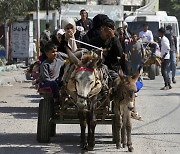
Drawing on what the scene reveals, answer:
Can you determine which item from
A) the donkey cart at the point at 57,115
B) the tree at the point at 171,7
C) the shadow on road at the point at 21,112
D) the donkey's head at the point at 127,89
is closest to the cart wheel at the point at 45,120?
the donkey cart at the point at 57,115

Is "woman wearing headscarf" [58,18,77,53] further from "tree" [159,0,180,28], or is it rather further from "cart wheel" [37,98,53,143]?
"tree" [159,0,180,28]

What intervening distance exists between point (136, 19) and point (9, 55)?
6.71 meters

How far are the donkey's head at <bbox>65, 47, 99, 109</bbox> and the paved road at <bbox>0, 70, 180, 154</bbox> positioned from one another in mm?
1116

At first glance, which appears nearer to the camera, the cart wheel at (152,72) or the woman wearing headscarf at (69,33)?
the woman wearing headscarf at (69,33)

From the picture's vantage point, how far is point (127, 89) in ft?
31.1

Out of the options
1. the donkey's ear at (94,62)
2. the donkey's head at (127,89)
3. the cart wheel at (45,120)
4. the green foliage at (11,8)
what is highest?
the green foliage at (11,8)

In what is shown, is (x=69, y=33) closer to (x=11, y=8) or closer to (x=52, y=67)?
(x=52, y=67)

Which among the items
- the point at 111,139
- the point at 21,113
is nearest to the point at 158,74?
the point at 21,113

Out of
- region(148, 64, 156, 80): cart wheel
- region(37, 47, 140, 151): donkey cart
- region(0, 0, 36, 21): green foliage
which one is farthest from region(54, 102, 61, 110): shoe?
region(0, 0, 36, 21): green foliage

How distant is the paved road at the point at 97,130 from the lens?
9.96m

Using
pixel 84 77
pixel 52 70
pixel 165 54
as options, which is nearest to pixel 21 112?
pixel 52 70

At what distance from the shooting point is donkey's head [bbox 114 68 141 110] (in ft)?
30.9

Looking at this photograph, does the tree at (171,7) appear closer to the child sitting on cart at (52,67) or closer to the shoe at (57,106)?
the child sitting on cart at (52,67)

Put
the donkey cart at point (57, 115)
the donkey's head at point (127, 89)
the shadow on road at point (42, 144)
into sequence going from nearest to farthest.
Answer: the donkey's head at point (127, 89)
the shadow on road at point (42, 144)
the donkey cart at point (57, 115)
